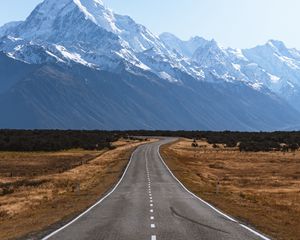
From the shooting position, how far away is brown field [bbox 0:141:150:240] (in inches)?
1298

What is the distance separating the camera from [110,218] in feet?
105

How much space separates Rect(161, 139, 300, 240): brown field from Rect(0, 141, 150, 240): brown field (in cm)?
950

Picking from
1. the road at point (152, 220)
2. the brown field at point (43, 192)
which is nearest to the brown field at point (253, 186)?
the road at point (152, 220)

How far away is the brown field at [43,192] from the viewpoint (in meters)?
33.0

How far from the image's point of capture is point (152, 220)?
31219 millimetres

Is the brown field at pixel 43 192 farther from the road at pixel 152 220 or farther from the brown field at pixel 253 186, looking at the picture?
the brown field at pixel 253 186

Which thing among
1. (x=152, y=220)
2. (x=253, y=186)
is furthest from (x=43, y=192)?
(x=152, y=220)

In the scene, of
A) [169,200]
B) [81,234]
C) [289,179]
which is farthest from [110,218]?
[289,179]

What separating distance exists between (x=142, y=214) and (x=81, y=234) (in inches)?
326

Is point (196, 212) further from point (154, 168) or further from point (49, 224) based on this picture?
point (154, 168)

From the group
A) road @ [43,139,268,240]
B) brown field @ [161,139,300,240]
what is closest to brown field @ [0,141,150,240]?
road @ [43,139,268,240]

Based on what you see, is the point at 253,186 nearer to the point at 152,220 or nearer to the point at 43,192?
the point at 43,192

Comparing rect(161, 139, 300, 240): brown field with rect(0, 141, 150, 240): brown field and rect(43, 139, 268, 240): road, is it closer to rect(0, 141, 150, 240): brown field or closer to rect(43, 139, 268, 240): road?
rect(43, 139, 268, 240): road

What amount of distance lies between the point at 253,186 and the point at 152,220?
33622 millimetres
